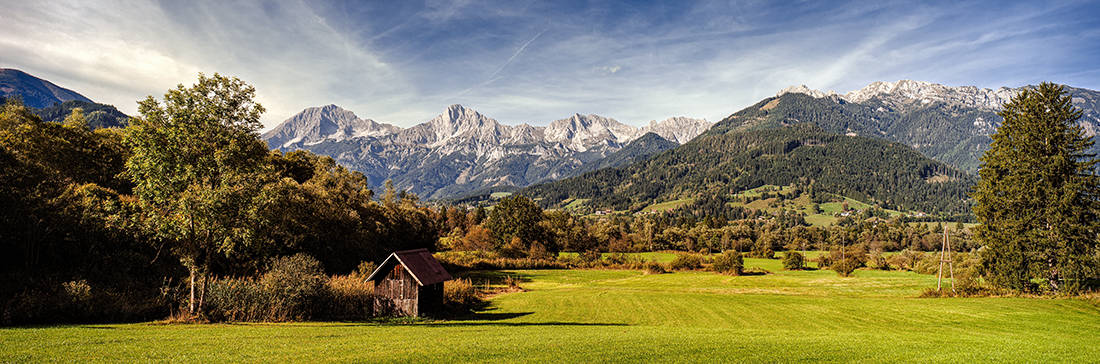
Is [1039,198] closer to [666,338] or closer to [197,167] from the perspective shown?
[666,338]

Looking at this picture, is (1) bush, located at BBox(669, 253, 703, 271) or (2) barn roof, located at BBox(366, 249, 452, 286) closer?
(2) barn roof, located at BBox(366, 249, 452, 286)

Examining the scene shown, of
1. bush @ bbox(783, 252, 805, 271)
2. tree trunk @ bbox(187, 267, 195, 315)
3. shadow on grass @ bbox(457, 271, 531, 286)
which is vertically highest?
tree trunk @ bbox(187, 267, 195, 315)

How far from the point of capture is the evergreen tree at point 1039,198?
32.2 m

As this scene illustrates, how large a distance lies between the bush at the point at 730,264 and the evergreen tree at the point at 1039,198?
34.5 meters

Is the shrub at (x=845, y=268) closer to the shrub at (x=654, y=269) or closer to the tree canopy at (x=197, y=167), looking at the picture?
the shrub at (x=654, y=269)

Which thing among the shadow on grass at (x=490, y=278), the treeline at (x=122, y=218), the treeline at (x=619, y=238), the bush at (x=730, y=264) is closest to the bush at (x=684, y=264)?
the bush at (x=730, y=264)

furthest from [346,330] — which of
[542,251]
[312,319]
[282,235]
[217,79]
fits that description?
[542,251]

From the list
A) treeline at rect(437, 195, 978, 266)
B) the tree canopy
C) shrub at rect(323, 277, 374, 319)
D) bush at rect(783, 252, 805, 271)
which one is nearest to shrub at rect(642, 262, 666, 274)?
treeline at rect(437, 195, 978, 266)

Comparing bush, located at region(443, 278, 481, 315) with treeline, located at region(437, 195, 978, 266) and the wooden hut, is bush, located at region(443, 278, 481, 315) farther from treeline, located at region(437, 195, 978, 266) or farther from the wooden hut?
treeline, located at region(437, 195, 978, 266)

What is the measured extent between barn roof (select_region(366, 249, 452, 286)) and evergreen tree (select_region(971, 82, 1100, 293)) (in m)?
44.5

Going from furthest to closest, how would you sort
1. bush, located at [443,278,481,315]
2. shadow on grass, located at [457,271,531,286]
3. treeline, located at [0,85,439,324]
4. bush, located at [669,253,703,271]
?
bush, located at [669,253,703,271] < shadow on grass, located at [457,271,531,286] < bush, located at [443,278,481,315] < treeline, located at [0,85,439,324]

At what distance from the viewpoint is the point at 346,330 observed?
67.8ft

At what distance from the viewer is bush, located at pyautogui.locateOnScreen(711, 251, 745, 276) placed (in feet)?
229

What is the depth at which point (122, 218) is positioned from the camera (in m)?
23.5
